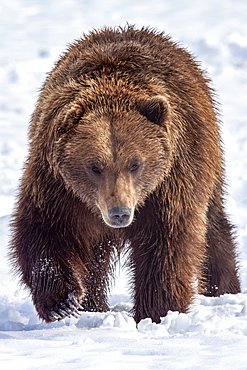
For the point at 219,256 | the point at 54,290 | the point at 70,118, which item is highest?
the point at 70,118

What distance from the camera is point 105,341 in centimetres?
632

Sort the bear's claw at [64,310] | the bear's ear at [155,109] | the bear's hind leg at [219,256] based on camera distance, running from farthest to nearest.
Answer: the bear's hind leg at [219,256]
the bear's claw at [64,310]
the bear's ear at [155,109]

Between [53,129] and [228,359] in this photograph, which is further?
[53,129]

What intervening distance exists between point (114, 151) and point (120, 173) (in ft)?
0.67

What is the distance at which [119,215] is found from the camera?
23.0ft

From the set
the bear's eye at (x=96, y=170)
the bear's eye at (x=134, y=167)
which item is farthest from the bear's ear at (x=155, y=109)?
the bear's eye at (x=96, y=170)

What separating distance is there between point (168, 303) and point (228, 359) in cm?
268

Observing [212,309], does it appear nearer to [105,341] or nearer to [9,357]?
[105,341]

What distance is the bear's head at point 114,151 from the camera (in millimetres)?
7270

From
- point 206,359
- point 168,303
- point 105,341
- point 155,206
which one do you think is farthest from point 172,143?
point 206,359

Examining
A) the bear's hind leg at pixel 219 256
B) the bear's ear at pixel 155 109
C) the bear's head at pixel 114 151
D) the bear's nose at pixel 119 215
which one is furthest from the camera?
the bear's hind leg at pixel 219 256

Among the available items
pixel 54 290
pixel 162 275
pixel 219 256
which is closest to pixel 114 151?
pixel 162 275

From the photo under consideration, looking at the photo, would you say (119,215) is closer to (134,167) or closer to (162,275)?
Answer: (134,167)

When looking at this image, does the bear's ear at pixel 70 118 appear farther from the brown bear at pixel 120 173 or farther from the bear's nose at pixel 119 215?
the bear's nose at pixel 119 215
